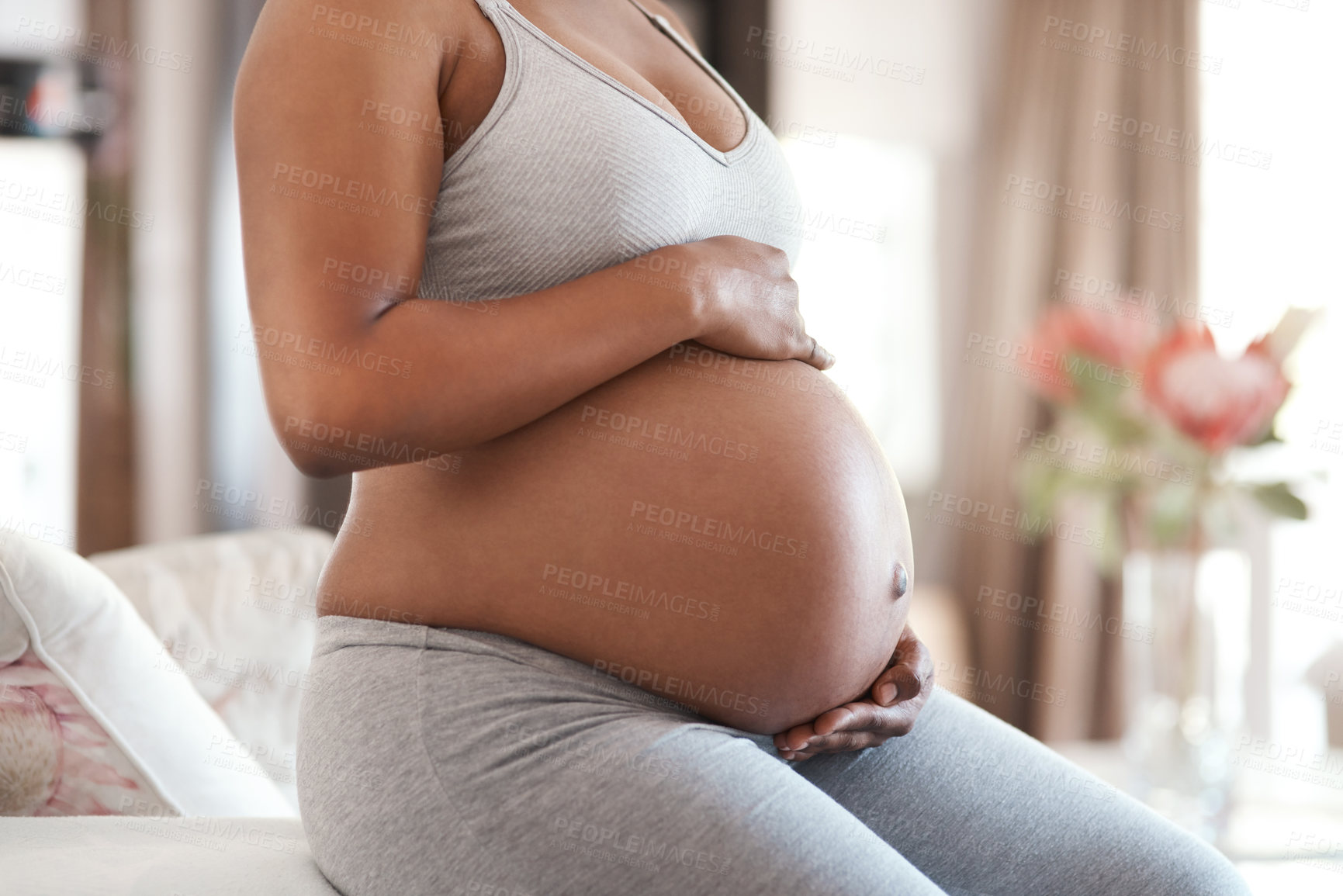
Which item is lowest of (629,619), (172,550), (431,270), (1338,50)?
(172,550)

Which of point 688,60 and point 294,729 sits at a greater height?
point 688,60

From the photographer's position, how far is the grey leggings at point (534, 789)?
60 centimetres

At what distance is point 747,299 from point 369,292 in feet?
0.84

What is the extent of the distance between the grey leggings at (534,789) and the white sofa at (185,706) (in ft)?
0.41

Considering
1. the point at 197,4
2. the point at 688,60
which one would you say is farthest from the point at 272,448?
the point at 688,60

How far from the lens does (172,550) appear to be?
165 cm

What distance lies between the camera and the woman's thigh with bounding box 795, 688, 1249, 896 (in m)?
0.82

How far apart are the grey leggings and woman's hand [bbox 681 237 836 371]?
0.80 ft

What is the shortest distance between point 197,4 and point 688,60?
2.25m

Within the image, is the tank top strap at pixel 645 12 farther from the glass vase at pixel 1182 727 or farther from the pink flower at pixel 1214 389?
the glass vase at pixel 1182 727

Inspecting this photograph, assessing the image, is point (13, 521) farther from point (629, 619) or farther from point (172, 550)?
point (629, 619)

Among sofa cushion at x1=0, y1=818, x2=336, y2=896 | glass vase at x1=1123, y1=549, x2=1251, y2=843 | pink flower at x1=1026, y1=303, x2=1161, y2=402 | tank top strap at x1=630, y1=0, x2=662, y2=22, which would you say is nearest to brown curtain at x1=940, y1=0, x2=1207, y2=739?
glass vase at x1=1123, y1=549, x2=1251, y2=843

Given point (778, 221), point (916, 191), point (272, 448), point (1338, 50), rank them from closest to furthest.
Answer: point (778, 221), point (1338, 50), point (272, 448), point (916, 191)

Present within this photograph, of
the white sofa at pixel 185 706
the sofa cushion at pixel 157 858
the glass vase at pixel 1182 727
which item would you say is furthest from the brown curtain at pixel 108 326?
the glass vase at pixel 1182 727
